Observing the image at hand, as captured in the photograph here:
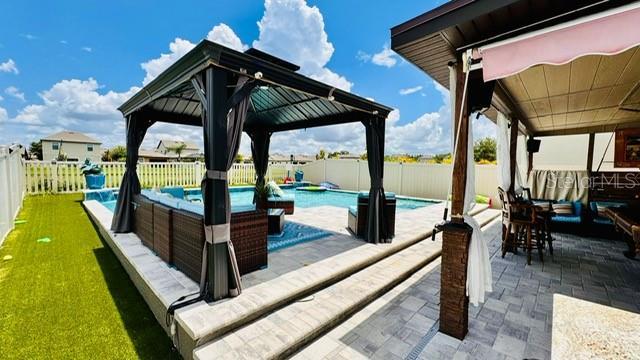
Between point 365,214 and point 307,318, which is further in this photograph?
point 365,214

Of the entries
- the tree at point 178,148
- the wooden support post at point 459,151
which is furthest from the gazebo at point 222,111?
the tree at point 178,148

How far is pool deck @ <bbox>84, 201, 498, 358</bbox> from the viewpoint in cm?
227

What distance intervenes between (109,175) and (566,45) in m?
13.8

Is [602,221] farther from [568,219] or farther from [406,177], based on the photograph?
[406,177]

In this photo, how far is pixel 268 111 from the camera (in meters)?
6.20

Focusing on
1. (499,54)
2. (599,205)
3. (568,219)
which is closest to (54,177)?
(499,54)

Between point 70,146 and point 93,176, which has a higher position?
point 70,146

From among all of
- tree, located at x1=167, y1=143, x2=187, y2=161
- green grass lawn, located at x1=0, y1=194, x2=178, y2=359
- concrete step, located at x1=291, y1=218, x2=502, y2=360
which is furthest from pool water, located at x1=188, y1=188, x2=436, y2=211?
tree, located at x1=167, y1=143, x2=187, y2=161

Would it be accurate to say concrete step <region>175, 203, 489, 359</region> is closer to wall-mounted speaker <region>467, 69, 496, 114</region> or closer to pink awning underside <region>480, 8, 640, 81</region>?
wall-mounted speaker <region>467, 69, 496, 114</region>

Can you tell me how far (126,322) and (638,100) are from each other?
27.3 feet

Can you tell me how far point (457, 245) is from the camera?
2369 millimetres

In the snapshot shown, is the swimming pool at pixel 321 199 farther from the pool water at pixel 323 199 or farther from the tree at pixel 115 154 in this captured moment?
the tree at pixel 115 154

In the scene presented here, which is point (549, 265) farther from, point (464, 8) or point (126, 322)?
point (126, 322)

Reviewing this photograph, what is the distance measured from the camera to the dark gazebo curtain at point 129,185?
4.85m
